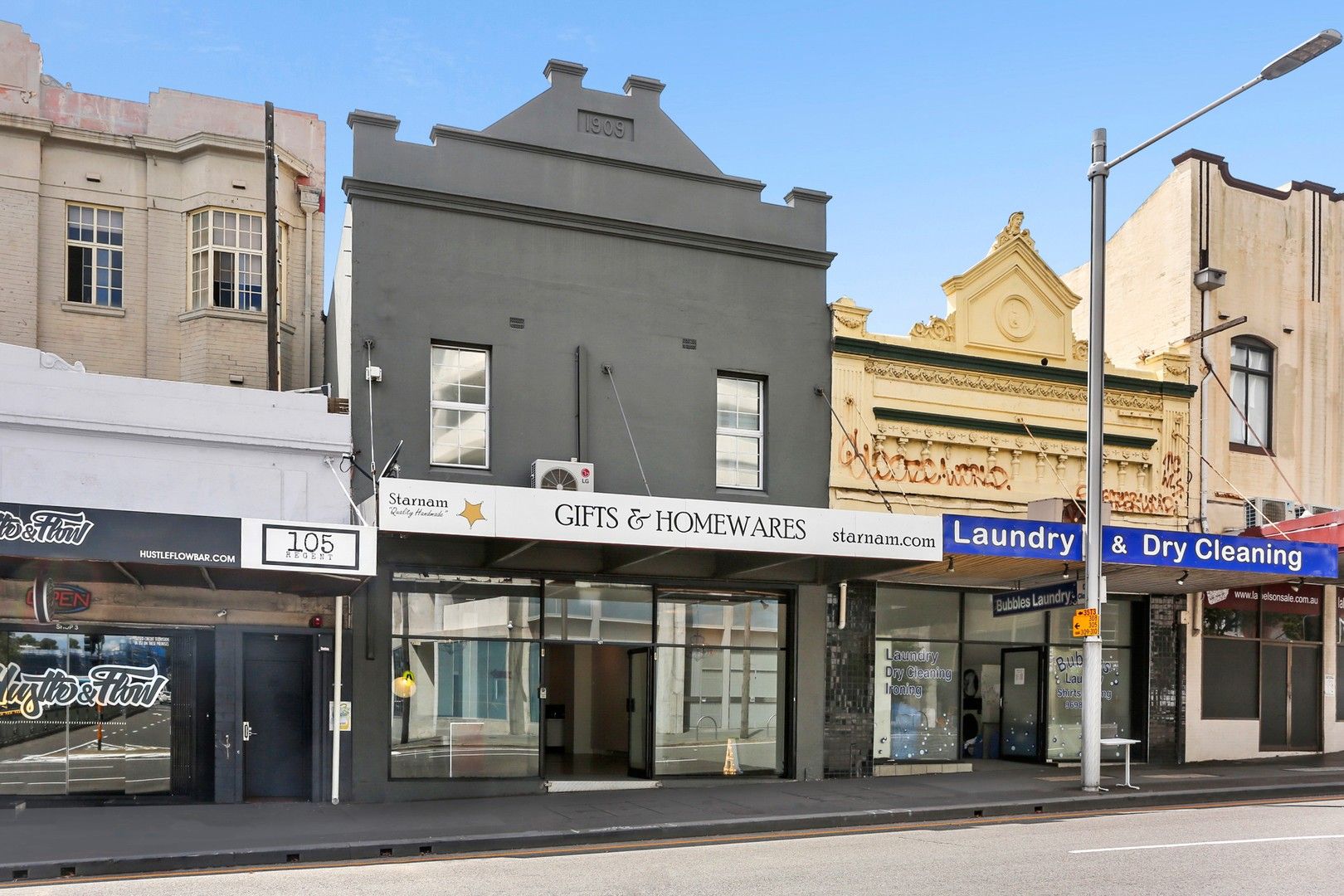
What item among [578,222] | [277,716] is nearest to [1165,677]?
[578,222]

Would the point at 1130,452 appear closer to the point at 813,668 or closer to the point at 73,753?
the point at 813,668

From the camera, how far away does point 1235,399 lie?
22.4 m

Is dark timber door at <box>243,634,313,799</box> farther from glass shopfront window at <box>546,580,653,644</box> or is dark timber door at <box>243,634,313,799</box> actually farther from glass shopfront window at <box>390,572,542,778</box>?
glass shopfront window at <box>546,580,653,644</box>

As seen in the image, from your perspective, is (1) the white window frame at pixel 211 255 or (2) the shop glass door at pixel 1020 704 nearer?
(1) the white window frame at pixel 211 255

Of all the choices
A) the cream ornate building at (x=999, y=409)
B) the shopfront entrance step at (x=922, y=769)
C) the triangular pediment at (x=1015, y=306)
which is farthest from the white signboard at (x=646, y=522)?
the triangular pediment at (x=1015, y=306)

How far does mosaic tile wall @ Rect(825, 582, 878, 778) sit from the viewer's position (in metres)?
18.4

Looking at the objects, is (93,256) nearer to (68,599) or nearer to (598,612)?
(68,599)

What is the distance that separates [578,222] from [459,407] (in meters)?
3.09

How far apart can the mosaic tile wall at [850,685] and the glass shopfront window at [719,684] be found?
0.71m

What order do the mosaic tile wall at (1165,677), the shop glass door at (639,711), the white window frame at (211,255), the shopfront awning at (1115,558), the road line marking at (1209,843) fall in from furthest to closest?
the mosaic tile wall at (1165,677) < the white window frame at (211,255) < the shop glass door at (639,711) < the shopfront awning at (1115,558) < the road line marking at (1209,843)

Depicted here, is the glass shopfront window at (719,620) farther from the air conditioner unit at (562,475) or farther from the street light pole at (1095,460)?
the street light pole at (1095,460)

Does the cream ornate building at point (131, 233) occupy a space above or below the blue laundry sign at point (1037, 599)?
above

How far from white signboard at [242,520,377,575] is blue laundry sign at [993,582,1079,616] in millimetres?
9380

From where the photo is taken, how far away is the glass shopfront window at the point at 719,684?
17.5m
